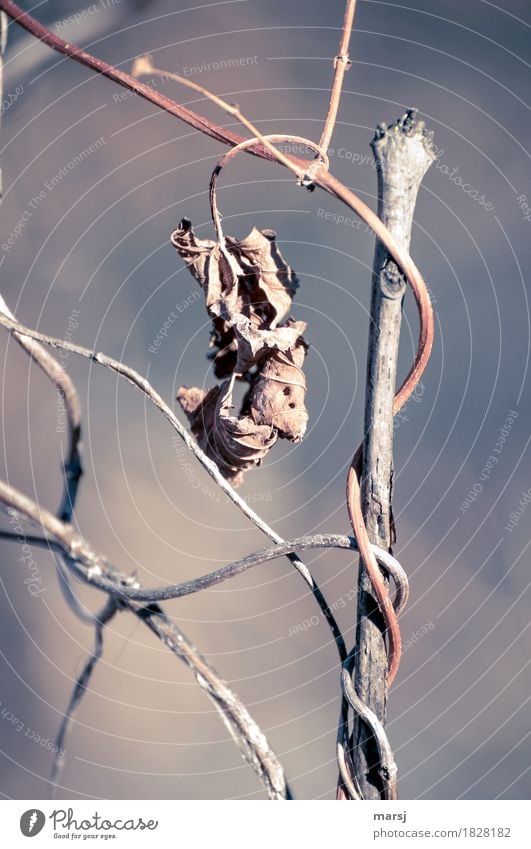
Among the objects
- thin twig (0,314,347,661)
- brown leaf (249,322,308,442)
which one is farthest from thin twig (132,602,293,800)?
brown leaf (249,322,308,442)

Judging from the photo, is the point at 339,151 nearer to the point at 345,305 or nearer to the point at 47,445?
the point at 345,305

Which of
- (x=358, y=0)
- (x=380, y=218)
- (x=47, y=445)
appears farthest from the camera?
(x=47, y=445)

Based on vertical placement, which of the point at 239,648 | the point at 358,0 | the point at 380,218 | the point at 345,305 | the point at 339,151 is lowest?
the point at 239,648

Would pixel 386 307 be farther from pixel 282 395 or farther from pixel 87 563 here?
pixel 87 563

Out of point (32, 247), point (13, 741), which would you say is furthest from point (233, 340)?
point (13, 741)

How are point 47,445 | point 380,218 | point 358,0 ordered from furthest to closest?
point 47,445, point 358,0, point 380,218
